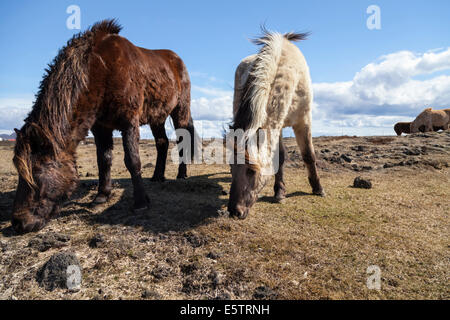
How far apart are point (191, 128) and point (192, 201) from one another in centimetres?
309

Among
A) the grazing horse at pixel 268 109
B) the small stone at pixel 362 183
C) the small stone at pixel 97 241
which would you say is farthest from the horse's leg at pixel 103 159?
the small stone at pixel 362 183

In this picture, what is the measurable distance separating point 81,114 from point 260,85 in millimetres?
2473

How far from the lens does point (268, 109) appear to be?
12.9 ft

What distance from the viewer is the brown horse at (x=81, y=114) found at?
3.11 meters

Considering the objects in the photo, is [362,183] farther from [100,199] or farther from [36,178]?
[36,178]

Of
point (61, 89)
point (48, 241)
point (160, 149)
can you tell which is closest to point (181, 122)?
point (160, 149)

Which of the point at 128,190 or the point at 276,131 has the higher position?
the point at 276,131

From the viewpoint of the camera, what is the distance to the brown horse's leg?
13.2 feet

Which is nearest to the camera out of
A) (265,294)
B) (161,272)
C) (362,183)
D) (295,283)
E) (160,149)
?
(265,294)

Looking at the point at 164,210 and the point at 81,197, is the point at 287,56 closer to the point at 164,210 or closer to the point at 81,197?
the point at 164,210

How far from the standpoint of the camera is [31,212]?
3148 millimetres

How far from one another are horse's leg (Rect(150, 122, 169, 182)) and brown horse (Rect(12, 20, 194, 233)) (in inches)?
60.8
